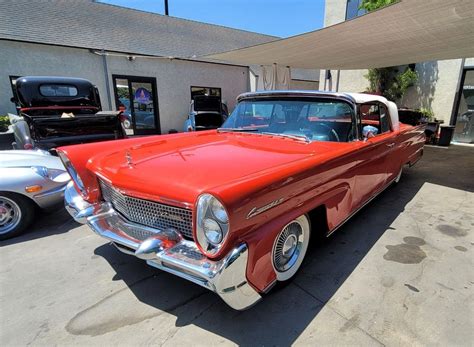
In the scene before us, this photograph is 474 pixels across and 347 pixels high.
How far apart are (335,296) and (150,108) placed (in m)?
11.3

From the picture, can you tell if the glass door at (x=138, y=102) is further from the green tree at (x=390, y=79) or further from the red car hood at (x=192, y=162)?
the green tree at (x=390, y=79)

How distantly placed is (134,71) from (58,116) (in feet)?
21.9

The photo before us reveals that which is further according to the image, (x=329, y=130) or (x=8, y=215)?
(x=8, y=215)

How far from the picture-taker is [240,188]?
173 centimetres

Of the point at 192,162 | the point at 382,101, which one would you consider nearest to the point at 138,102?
the point at 382,101

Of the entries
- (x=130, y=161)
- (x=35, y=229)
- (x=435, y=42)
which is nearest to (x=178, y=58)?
(x=435, y=42)

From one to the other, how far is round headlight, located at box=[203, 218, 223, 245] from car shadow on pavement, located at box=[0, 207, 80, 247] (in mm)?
2660

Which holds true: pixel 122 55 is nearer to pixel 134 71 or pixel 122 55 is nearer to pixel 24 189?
pixel 134 71

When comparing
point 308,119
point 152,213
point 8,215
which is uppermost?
point 308,119

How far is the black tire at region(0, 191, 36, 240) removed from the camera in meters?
3.26

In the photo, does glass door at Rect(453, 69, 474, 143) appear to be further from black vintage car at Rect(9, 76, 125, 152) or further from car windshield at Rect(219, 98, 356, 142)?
black vintage car at Rect(9, 76, 125, 152)

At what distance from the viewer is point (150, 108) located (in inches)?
475

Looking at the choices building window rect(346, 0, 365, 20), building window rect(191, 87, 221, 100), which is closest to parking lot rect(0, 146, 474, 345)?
building window rect(191, 87, 221, 100)

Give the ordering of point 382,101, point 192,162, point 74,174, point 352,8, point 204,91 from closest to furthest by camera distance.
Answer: point 192,162 < point 74,174 < point 382,101 < point 204,91 < point 352,8
